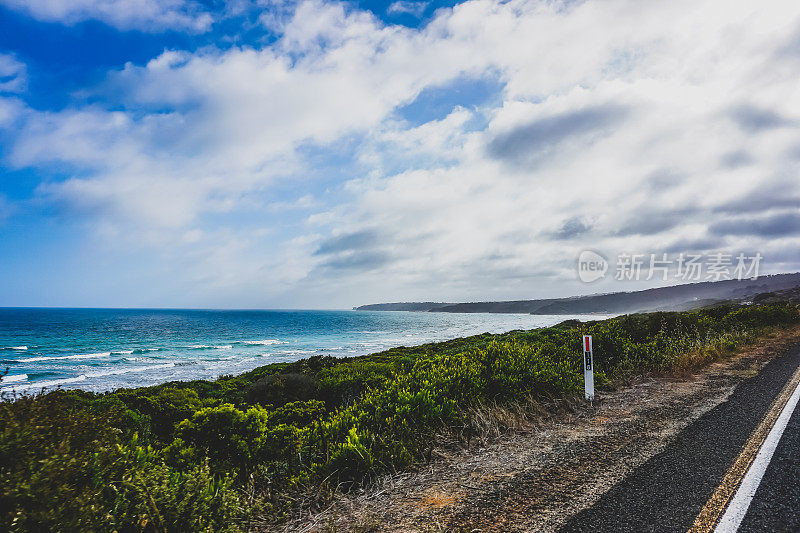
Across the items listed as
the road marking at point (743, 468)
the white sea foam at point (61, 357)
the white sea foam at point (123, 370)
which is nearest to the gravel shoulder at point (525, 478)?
the road marking at point (743, 468)

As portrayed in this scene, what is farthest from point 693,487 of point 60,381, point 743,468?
point 60,381

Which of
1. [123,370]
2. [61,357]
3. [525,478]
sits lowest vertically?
[61,357]

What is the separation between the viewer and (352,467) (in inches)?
175

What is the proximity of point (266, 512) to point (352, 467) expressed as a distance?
38.6 inches

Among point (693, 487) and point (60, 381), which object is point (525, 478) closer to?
point (693, 487)

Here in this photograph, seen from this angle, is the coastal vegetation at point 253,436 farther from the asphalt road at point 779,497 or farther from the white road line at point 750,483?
the asphalt road at point 779,497

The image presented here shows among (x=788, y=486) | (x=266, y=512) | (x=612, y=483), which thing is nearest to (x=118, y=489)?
(x=266, y=512)

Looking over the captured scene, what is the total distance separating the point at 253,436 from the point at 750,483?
569 cm

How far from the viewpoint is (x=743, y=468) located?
4082 mm

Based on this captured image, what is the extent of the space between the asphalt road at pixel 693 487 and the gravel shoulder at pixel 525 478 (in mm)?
120

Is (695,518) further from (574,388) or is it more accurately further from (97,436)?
(97,436)

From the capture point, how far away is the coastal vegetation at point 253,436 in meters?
2.65

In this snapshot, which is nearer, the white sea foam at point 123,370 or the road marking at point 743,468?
the road marking at point 743,468

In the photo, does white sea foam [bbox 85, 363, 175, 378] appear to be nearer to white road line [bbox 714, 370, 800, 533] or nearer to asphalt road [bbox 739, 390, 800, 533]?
white road line [bbox 714, 370, 800, 533]
